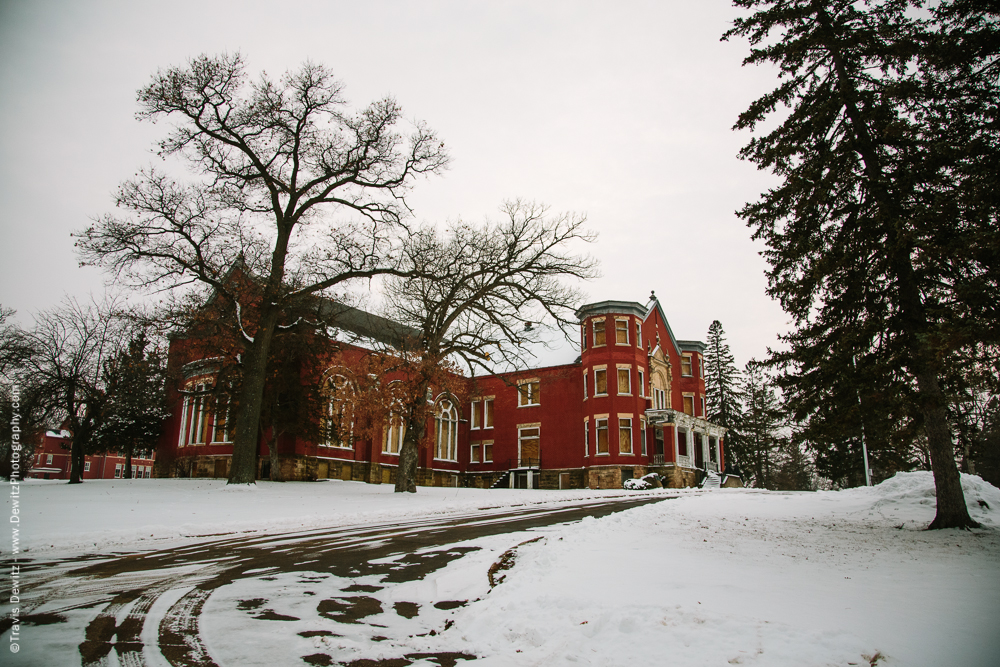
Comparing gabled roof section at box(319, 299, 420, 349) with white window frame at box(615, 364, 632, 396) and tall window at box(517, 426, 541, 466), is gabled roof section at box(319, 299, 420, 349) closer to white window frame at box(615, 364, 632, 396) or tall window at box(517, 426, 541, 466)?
tall window at box(517, 426, 541, 466)

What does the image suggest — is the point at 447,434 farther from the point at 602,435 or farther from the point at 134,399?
the point at 134,399

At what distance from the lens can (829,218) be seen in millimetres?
12836

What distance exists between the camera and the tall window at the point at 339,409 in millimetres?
23406

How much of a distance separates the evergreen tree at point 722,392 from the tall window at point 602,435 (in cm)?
2049

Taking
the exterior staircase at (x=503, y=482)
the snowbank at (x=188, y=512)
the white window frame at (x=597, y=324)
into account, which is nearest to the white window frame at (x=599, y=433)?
the white window frame at (x=597, y=324)

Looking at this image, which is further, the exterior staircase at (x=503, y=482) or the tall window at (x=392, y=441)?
the exterior staircase at (x=503, y=482)

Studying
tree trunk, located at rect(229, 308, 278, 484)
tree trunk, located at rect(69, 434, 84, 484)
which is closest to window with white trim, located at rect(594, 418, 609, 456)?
tree trunk, located at rect(229, 308, 278, 484)

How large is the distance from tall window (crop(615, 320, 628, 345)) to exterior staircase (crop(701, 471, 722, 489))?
35.5 feet

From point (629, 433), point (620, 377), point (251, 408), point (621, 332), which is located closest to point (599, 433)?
point (629, 433)

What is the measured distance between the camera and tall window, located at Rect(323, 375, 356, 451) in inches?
922

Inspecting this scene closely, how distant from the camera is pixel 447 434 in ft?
143

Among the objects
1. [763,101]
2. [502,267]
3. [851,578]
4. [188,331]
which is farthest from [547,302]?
[851,578]

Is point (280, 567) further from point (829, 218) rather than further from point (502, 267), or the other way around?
point (502, 267)

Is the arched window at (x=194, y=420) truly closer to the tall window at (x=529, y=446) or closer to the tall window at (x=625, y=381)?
the tall window at (x=529, y=446)
